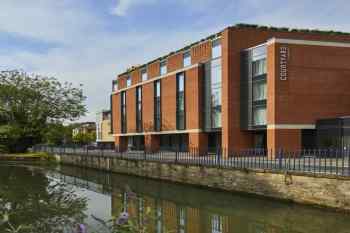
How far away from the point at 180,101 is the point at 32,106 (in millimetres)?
20086

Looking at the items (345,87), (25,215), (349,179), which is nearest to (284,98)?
(345,87)

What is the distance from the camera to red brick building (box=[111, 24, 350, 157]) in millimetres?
38344

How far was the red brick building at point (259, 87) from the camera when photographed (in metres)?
38.3

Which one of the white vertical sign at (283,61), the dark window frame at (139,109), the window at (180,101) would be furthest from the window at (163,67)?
the white vertical sign at (283,61)

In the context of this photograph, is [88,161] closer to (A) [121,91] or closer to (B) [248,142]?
(B) [248,142]

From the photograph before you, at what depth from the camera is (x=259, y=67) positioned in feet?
134

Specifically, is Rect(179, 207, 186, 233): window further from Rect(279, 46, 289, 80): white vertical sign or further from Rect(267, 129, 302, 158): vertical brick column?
Rect(279, 46, 289, 80): white vertical sign

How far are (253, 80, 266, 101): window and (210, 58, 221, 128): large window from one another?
14.8 ft

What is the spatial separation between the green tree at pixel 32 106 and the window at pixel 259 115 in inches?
1138

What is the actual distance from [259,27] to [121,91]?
33.8 metres

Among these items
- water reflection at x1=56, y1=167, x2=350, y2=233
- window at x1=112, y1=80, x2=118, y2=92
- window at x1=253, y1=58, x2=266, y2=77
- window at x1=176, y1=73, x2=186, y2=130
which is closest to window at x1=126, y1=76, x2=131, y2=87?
window at x1=112, y1=80, x2=118, y2=92

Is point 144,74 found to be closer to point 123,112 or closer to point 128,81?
point 128,81

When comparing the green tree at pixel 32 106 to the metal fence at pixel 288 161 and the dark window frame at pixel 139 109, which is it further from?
the metal fence at pixel 288 161

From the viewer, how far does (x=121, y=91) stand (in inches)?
2876
